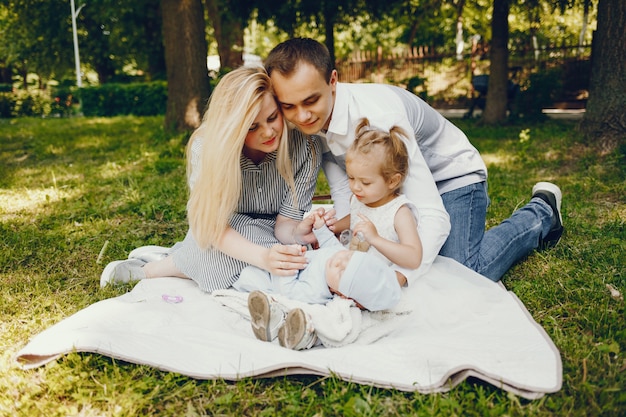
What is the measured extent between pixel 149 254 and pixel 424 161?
1840 mm

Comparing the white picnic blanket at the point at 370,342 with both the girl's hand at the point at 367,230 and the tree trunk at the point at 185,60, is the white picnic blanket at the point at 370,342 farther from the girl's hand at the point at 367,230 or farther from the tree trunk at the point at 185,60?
the tree trunk at the point at 185,60

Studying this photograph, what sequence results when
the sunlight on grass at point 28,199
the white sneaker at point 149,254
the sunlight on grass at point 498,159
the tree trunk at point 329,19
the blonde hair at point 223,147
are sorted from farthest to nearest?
1. the tree trunk at point 329,19
2. the sunlight on grass at point 498,159
3. the sunlight on grass at point 28,199
4. the white sneaker at point 149,254
5. the blonde hair at point 223,147

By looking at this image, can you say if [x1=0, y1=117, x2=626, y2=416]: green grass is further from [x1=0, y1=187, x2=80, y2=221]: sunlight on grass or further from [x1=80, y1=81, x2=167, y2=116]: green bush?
[x1=80, y1=81, x2=167, y2=116]: green bush

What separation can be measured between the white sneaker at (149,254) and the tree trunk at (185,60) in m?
5.10

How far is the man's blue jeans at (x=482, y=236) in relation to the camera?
2.97m

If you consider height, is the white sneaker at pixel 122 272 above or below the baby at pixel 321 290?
below

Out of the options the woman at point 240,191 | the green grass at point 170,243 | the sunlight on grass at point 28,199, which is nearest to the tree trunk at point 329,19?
the green grass at point 170,243

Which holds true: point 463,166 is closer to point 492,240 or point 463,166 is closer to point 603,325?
point 492,240

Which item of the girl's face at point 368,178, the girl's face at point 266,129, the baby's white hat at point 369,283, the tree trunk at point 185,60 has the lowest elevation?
the baby's white hat at point 369,283

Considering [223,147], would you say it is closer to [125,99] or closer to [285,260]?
[285,260]

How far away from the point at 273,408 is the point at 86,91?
17278 millimetres

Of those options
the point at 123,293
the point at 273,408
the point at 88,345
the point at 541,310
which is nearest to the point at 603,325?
the point at 541,310

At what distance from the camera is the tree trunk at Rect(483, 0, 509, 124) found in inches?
374

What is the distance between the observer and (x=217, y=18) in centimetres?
1465
